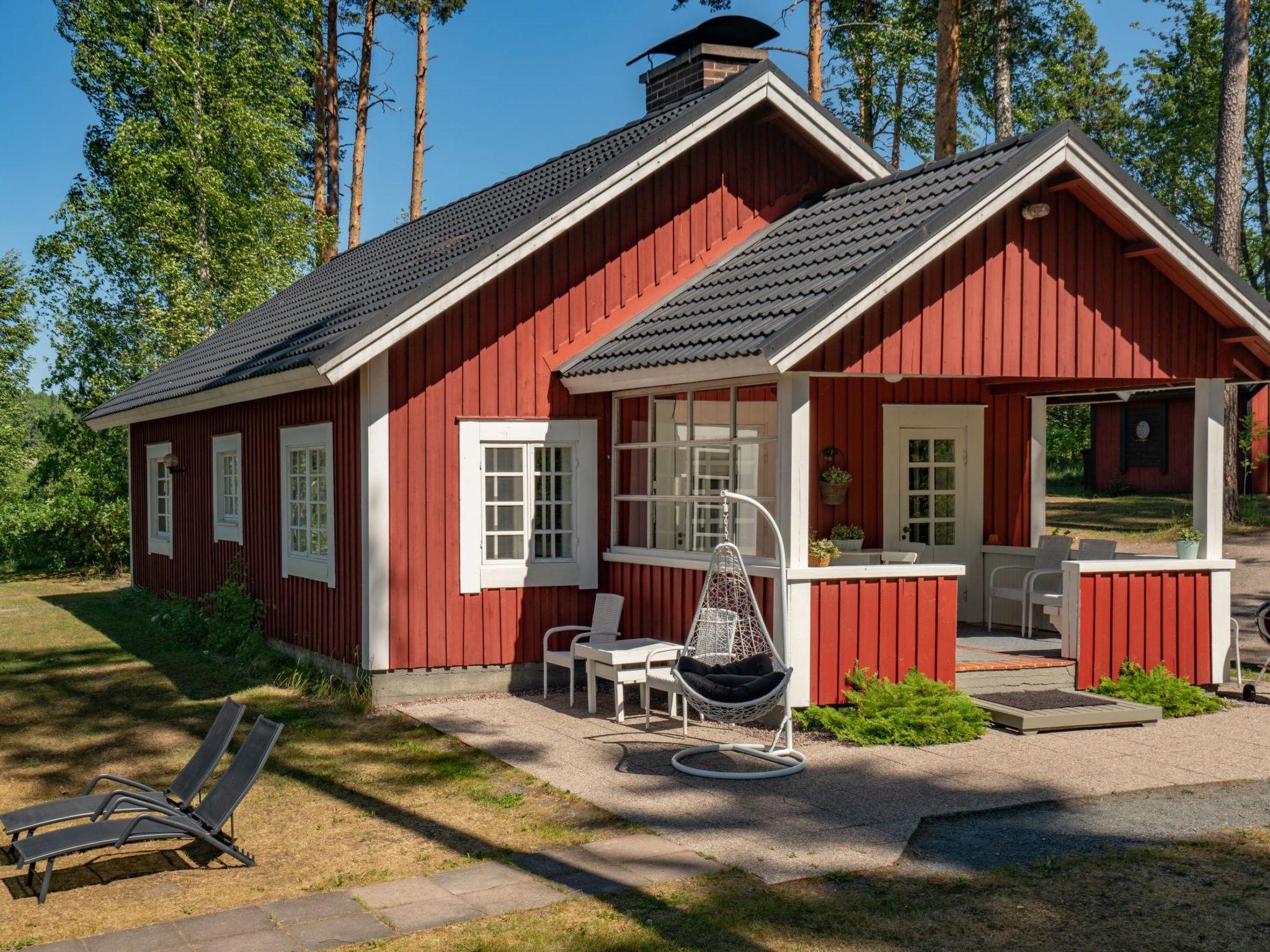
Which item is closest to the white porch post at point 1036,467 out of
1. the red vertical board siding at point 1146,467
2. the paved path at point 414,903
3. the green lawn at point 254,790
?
the green lawn at point 254,790

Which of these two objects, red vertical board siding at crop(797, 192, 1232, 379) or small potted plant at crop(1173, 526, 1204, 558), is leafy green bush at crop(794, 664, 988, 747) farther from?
small potted plant at crop(1173, 526, 1204, 558)

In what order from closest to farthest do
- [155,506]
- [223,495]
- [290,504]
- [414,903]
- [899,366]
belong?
[414,903] → [899,366] → [290,504] → [223,495] → [155,506]

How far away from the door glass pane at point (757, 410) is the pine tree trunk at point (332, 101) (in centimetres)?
1992

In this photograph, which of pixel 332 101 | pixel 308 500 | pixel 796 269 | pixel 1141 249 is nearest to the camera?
pixel 1141 249

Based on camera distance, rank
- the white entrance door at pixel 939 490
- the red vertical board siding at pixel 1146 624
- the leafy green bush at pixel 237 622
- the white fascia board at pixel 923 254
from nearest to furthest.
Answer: the white fascia board at pixel 923 254
the red vertical board siding at pixel 1146 624
the white entrance door at pixel 939 490
the leafy green bush at pixel 237 622

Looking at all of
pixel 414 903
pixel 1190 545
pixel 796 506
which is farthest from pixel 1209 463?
pixel 414 903

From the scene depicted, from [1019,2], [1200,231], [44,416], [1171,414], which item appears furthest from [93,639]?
[1200,231]

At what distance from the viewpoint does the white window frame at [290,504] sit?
1166 cm

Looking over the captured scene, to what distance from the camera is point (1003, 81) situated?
27.5 meters

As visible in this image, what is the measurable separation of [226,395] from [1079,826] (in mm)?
9692

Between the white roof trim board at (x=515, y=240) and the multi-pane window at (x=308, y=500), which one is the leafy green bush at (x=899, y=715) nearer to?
the white roof trim board at (x=515, y=240)

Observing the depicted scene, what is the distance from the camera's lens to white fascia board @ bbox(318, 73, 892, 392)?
10469 mm

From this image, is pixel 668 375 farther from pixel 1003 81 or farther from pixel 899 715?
pixel 1003 81

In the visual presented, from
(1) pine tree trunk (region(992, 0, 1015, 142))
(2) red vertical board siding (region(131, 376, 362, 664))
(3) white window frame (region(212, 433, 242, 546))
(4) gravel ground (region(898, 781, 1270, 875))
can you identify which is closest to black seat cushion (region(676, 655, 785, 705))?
(4) gravel ground (region(898, 781, 1270, 875))
